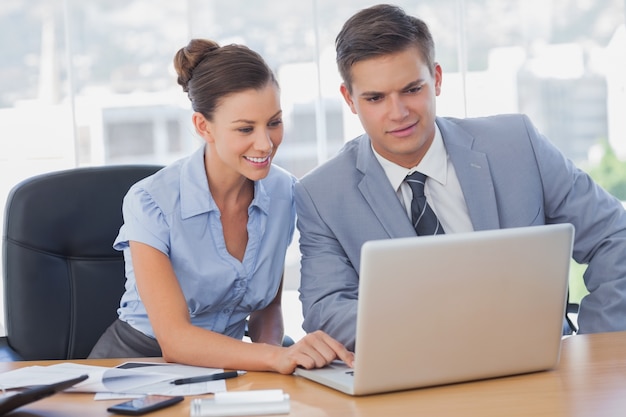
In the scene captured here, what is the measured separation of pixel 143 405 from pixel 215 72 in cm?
91

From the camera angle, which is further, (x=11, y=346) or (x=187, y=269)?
(x=11, y=346)

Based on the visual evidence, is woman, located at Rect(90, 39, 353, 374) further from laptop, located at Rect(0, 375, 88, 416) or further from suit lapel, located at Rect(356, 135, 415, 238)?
laptop, located at Rect(0, 375, 88, 416)

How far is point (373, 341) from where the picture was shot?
52.2 inches

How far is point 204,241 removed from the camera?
204 cm

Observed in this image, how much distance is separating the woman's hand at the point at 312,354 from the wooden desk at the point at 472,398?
0.08 feet

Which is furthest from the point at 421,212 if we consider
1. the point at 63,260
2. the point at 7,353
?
the point at 7,353

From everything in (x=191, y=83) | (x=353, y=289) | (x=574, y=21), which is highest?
(x=574, y=21)

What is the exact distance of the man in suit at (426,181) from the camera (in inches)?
79.2

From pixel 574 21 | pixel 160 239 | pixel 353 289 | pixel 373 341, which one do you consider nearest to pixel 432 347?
pixel 373 341

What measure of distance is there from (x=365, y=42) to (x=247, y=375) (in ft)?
2.81

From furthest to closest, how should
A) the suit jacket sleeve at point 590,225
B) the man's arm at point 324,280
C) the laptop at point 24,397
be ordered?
1. the suit jacket sleeve at point 590,225
2. the man's arm at point 324,280
3. the laptop at point 24,397

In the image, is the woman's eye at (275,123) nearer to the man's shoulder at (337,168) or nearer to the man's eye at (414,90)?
the man's shoulder at (337,168)

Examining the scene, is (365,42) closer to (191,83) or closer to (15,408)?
(191,83)

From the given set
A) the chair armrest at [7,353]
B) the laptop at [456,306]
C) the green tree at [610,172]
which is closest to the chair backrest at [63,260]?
A: the chair armrest at [7,353]
